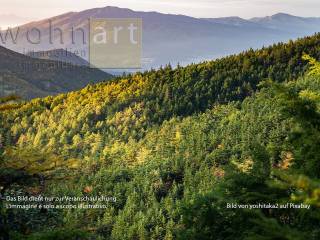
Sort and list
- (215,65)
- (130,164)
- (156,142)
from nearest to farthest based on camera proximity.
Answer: (130,164), (156,142), (215,65)

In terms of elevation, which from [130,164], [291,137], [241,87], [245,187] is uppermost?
[291,137]

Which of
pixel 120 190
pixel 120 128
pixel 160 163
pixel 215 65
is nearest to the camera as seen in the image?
pixel 120 190

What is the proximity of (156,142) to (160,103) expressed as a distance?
29.4m

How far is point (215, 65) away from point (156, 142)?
1710 inches

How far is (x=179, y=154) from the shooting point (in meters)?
98.5

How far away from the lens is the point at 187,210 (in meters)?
14.5

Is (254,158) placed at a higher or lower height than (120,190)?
higher

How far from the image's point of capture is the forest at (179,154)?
945 cm

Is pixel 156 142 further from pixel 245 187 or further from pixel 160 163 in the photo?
pixel 245 187

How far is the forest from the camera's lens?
9.45 m

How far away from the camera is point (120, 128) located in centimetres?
13662

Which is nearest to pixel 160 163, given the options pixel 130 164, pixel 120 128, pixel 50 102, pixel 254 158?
pixel 130 164

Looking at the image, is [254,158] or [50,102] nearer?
[254,158]

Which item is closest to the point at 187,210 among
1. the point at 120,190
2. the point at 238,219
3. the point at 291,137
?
the point at 238,219
